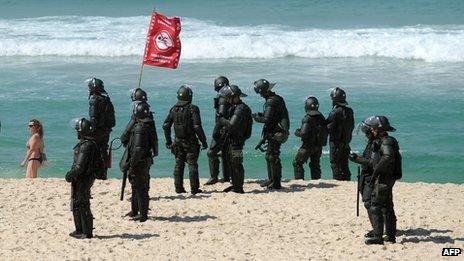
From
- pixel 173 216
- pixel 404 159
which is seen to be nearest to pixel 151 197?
pixel 173 216

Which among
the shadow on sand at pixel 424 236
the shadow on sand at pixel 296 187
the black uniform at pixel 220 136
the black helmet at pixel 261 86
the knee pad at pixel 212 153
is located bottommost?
the shadow on sand at pixel 424 236

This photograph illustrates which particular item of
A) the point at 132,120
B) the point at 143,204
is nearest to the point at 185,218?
the point at 143,204

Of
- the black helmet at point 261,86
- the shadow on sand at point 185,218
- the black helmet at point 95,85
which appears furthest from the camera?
the black helmet at point 95,85

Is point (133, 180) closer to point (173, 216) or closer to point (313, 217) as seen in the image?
point (173, 216)

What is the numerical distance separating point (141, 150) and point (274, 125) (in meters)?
3.04

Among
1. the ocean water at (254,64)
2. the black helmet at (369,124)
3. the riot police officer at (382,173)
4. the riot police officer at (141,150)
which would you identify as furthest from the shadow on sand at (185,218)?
the ocean water at (254,64)

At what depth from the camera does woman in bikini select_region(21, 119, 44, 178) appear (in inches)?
754

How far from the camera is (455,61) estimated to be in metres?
37.1

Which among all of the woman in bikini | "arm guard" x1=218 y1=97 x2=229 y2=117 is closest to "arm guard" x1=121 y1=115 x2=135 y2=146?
"arm guard" x1=218 y1=97 x2=229 y2=117

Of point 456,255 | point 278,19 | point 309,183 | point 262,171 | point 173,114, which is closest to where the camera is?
point 456,255

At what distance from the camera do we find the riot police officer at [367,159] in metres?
14.1

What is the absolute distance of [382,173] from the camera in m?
14.1

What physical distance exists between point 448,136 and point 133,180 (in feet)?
38.1

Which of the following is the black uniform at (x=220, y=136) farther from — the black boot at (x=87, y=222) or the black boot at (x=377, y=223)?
the black boot at (x=377, y=223)
